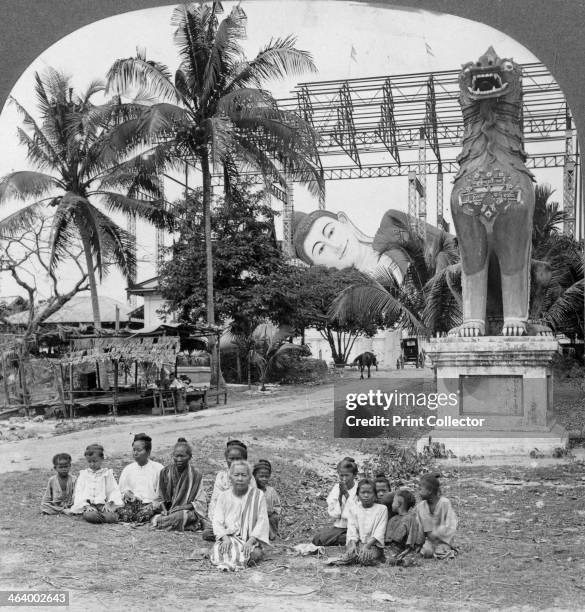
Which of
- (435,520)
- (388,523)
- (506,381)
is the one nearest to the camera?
(435,520)

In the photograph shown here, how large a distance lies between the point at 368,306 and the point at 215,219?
4323 mm

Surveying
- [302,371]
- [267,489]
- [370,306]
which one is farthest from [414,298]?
[267,489]

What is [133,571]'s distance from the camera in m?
Result: 4.02

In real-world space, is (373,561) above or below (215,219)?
below

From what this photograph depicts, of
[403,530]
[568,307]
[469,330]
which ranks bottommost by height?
[403,530]

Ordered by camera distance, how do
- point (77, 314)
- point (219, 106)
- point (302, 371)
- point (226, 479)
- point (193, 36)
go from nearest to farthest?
point (226, 479) < point (193, 36) < point (219, 106) < point (302, 371) < point (77, 314)

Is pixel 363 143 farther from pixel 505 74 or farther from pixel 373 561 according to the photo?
pixel 373 561

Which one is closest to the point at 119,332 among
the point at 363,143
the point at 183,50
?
the point at 183,50

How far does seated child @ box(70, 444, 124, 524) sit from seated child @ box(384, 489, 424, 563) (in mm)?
1823

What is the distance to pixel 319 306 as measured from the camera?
33.7ft

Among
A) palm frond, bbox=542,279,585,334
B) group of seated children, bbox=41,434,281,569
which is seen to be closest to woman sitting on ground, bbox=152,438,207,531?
group of seated children, bbox=41,434,281,569

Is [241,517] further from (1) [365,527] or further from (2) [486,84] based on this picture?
(2) [486,84]

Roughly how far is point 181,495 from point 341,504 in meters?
1.12

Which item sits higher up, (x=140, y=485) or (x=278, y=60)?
(x=278, y=60)
